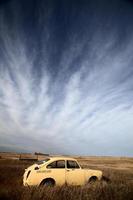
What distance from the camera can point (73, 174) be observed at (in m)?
10.5

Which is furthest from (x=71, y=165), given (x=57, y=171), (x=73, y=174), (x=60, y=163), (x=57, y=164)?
(x=57, y=171)

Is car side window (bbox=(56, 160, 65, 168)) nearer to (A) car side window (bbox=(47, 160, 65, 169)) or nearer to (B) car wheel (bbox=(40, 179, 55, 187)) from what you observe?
(A) car side window (bbox=(47, 160, 65, 169))

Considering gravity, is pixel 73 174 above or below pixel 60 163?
below

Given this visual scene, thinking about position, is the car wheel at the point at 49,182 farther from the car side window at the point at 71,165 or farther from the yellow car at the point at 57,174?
the car side window at the point at 71,165

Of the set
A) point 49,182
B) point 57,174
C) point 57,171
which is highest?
point 57,171

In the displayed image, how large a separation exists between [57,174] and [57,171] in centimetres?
14

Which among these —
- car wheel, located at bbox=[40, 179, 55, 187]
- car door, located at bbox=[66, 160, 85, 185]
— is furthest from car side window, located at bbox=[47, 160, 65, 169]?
car wheel, located at bbox=[40, 179, 55, 187]

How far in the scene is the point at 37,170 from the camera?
9.70m

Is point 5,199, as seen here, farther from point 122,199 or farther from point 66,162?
point 66,162

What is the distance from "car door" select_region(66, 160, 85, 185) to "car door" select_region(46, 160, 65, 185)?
11.7 inches

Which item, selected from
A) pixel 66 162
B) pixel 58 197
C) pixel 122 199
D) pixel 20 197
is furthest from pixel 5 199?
pixel 66 162

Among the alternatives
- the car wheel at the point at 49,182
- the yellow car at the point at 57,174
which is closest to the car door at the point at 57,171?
the yellow car at the point at 57,174

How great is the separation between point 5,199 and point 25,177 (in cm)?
364

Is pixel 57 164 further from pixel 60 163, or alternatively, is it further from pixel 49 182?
pixel 49 182
